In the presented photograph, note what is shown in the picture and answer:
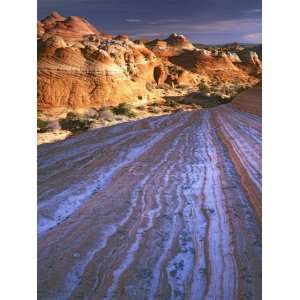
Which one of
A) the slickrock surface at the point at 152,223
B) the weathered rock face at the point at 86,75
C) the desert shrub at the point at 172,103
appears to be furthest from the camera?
the desert shrub at the point at 172,103

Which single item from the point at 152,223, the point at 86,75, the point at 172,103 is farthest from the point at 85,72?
the point at 152,223

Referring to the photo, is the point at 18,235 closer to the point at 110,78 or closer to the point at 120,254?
the point at 120,254

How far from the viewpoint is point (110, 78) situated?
9.42 meters

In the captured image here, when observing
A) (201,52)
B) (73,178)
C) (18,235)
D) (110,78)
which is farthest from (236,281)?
(201,52)

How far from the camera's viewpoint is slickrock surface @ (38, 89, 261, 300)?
1032 mm

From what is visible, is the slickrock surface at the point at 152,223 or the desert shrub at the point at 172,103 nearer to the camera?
the slickrock surface at the point at 152,223

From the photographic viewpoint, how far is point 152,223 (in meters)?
1.25

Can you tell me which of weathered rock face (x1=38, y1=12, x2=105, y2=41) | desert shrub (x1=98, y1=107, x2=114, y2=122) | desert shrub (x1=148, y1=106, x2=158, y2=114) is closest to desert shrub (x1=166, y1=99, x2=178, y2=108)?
desert shrub (x1=148, y1=106, x2=158, y2=114)

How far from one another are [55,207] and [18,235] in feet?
0.99

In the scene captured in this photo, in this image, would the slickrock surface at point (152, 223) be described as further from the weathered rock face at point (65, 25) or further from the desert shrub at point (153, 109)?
the desert shrub at point (153, 109)

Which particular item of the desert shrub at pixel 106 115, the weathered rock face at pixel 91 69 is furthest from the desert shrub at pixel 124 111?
the weathered rock face at pixel 91 69

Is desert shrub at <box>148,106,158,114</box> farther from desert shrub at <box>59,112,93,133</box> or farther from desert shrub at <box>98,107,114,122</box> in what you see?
desert shrub at <box>59,112,93,133</box>

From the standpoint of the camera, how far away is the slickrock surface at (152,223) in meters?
1.03

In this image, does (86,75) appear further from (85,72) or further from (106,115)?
(106,115)
